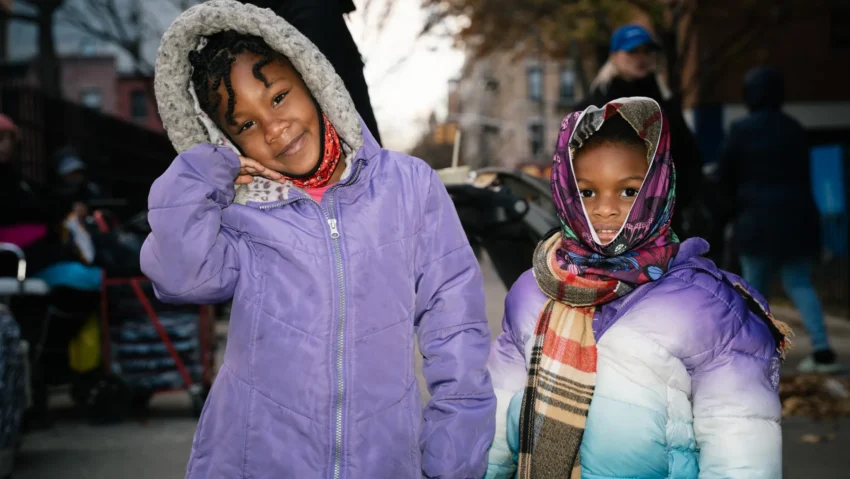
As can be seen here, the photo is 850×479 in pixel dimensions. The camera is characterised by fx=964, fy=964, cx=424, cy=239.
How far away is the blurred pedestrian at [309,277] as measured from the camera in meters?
2.22

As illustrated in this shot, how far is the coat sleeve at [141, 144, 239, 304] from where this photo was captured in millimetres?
2215

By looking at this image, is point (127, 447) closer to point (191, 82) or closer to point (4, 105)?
point (191, 82)

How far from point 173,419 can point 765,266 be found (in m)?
4.40

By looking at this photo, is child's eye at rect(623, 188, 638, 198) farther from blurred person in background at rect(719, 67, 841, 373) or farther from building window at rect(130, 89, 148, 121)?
building window at rect(130, 89, 148, 121)

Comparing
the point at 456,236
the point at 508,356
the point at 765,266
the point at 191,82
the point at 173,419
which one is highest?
the point at 191,82

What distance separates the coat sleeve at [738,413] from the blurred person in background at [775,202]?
500 cm

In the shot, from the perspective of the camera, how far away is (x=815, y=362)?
23.5 feet

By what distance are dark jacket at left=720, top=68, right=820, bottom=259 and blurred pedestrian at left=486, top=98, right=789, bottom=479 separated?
473cm

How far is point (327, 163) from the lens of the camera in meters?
2.44

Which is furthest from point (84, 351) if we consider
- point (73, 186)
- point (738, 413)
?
point (738, 413)

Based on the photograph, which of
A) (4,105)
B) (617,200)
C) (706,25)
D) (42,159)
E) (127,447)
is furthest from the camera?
(706,25)

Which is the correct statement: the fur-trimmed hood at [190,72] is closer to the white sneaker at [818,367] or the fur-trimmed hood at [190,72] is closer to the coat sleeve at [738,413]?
the coat sleeve at [738,413]

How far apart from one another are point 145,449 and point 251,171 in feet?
12.8

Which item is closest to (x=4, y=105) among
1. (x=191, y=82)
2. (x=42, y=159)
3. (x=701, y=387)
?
(x=42, y=159)
